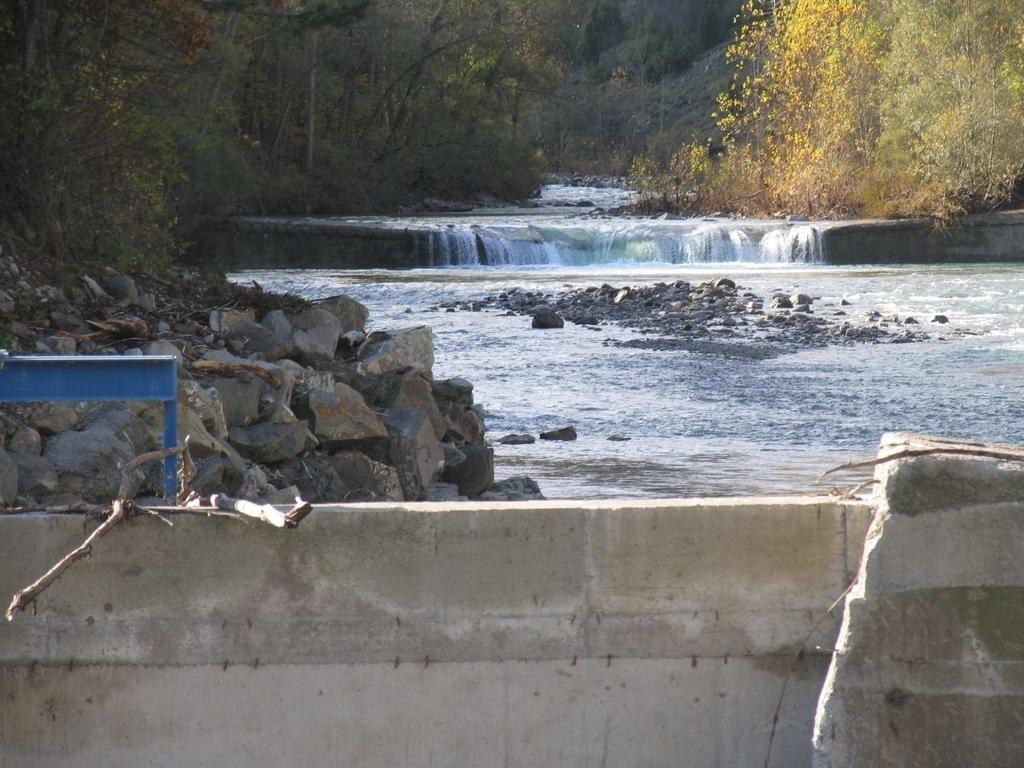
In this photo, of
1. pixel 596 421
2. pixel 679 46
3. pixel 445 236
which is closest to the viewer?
pixel 596 421

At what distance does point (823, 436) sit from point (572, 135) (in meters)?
70.8

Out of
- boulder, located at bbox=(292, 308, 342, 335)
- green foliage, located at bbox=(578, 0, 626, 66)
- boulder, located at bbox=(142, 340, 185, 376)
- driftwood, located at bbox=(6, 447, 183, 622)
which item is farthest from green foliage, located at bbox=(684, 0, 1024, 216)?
green foliage, located at bbox=(578, 0, 626, 66)

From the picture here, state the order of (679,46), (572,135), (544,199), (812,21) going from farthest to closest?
(679,46) → (572,135) → (544,199) → (812,21)

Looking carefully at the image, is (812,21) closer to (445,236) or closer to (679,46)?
(445,236)

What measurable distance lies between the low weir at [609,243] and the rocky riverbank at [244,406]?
21418 millimetres

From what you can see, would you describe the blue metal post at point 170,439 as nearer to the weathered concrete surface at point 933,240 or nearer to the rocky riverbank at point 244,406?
the rocky riverbank at point 244,406

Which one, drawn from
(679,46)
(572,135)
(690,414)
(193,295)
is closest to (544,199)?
(572,135)

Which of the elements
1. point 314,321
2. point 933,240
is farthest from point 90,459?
point 933,240

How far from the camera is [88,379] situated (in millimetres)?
4621

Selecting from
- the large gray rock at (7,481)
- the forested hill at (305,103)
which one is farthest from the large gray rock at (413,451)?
the forested hill at (305,103)

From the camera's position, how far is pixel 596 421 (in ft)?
47.3

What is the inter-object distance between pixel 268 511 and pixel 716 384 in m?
13.0

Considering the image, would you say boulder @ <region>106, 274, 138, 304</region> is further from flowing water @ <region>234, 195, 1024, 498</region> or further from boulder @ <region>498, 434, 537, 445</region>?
boulder @ <region>498, 434, 537, 445</region>

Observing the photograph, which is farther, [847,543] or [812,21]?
[812,21]
